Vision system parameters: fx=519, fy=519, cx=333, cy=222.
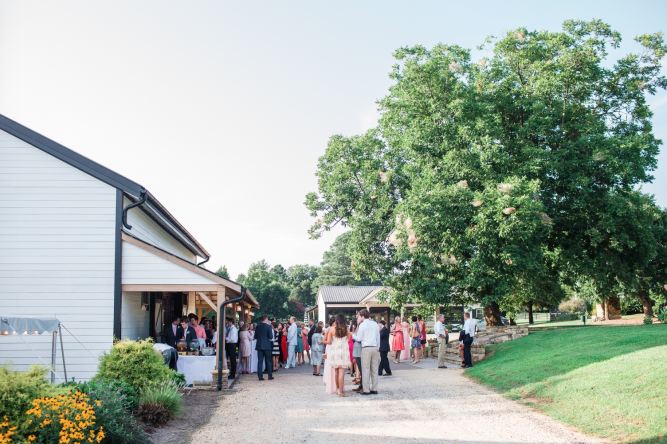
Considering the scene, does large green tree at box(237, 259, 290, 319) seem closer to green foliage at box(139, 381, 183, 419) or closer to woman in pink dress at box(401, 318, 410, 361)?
woman in pink dress at box(401, 318, 410, 361)

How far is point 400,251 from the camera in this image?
2020cm

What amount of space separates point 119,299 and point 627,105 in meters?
21.7

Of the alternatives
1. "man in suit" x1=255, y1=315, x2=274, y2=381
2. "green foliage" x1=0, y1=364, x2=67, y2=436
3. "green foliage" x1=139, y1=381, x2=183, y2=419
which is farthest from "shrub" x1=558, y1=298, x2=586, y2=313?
"green foliage" x1=0, y1=364, x2=67, y2=436

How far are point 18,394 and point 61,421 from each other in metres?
0.63

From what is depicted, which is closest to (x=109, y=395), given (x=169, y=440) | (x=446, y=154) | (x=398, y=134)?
(x=169, y=440)

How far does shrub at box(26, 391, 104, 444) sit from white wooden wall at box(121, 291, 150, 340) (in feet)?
22.0

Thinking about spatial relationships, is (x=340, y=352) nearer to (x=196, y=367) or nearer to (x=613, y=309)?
(x=196, y=367)

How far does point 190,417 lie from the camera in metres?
9.50

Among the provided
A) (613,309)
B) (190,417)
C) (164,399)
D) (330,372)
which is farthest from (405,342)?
(613,309)

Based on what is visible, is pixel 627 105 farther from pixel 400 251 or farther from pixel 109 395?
pixel 109 395

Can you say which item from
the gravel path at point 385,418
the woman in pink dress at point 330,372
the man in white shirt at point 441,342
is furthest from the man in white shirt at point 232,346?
the man in white shirt at point 441,342

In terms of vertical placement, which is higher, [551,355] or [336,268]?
[336,268]

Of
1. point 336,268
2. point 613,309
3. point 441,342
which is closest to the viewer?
point 441,342

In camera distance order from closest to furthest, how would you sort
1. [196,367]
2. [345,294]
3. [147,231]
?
[196,367], [147,231], [345,294]
